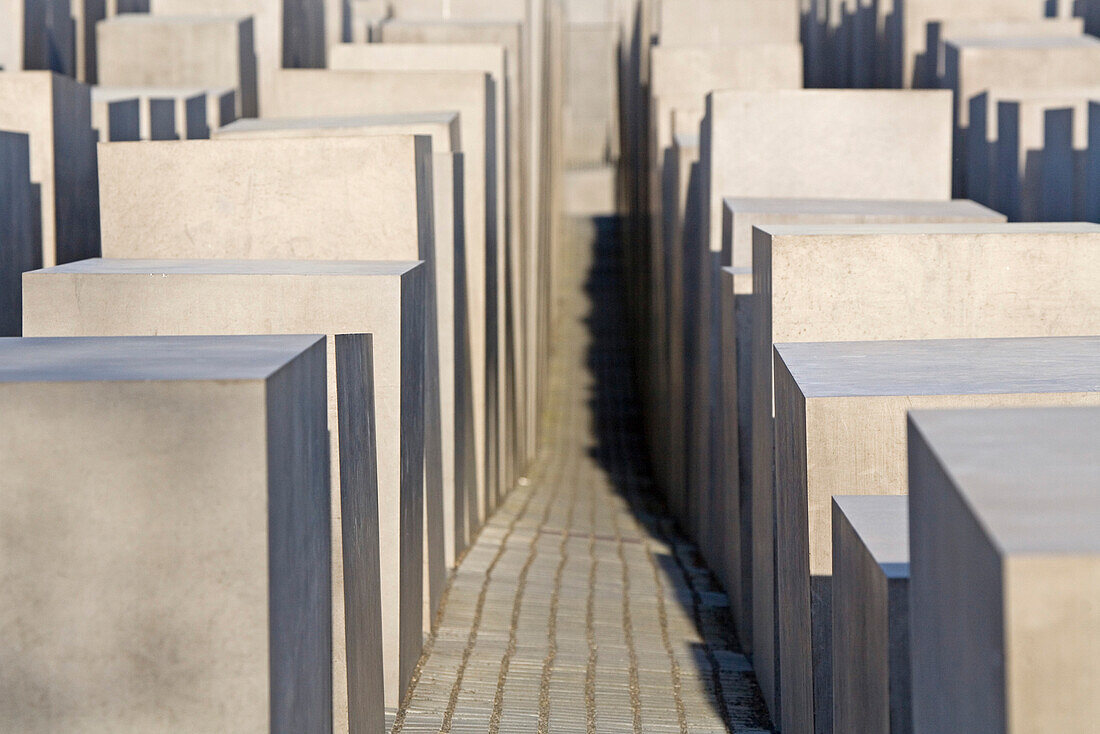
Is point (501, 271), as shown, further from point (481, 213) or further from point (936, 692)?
point (936, 692)

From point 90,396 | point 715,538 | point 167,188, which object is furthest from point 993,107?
point 90,396

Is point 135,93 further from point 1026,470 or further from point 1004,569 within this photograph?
point 1004,569

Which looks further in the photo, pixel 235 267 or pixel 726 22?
pixel 726 22

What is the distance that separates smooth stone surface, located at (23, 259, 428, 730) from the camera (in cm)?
422

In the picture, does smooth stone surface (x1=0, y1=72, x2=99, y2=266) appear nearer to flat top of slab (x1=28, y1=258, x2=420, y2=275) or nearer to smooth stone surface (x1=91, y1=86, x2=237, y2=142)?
smooth stone surface (x1=91, y1=86, x2=237, y2=142)

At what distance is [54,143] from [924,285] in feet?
15.4

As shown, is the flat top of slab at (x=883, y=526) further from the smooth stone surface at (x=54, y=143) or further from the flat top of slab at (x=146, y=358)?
the smooth stone surface at (x=54, y=143)

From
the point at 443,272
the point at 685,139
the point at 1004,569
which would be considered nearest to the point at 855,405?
the point at 1004,569

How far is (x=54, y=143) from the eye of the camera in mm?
6172

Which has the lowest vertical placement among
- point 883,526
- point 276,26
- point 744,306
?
point 883,526

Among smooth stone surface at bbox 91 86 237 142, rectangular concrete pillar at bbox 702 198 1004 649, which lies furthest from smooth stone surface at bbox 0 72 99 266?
rectangular concrete pillar at bbox 702 198 1004 649

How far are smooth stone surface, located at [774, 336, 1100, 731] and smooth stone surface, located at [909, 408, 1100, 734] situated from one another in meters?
1.02

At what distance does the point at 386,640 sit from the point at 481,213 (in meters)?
3.80

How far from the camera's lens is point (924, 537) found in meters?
2.29
